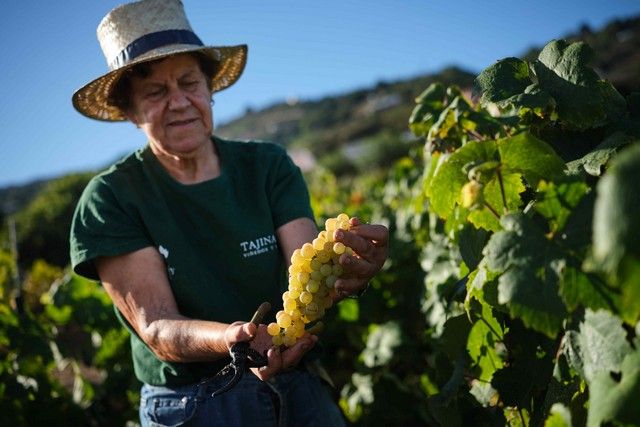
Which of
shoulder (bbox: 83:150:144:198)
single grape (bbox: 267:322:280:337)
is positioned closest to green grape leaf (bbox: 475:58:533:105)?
single grape (bbox: 267:322:280:337)

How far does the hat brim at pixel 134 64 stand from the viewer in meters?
2.34

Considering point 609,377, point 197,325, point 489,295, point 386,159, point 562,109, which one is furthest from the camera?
point 386,159

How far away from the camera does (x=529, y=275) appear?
119 centimetres

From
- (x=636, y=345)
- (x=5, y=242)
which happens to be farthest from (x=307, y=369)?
(x=5, y=242)

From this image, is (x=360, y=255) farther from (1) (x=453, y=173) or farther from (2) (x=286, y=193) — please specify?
(2) (x=286, y=193)

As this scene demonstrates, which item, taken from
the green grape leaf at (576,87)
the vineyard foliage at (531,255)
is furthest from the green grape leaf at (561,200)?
the green grape leaf at (576,87)

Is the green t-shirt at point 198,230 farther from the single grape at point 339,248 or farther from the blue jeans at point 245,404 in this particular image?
the single grape at point 339,248

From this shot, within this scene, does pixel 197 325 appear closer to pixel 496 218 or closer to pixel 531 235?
pixel 496 218

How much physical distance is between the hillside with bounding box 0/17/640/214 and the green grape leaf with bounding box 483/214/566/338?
108ft

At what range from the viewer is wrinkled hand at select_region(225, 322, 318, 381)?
164 centimetres

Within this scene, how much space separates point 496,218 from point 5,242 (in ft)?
63.5

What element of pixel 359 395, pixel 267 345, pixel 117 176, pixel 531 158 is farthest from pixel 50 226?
pixel 531 158

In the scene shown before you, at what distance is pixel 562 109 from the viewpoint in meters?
1.66

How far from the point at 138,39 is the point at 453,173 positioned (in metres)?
1.56
